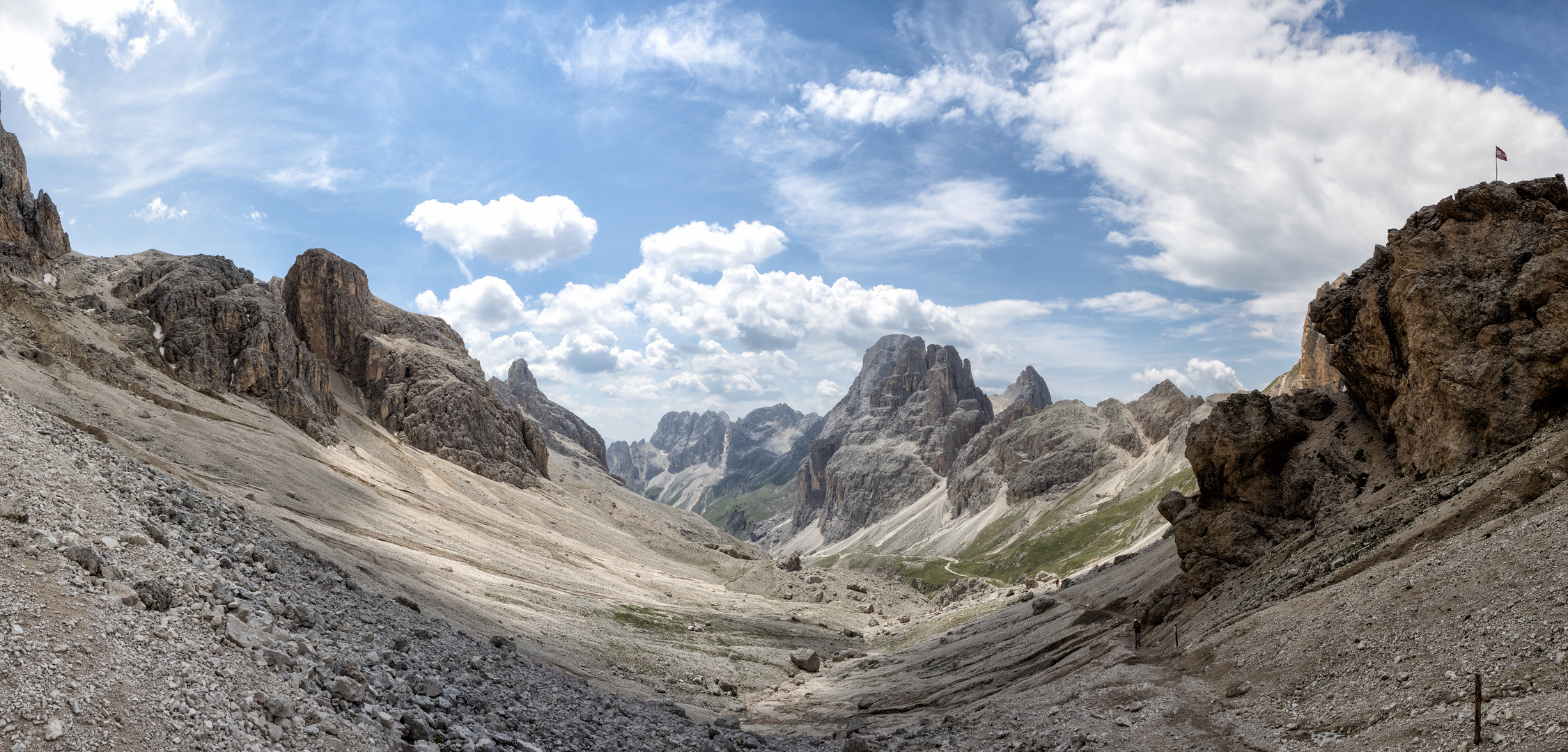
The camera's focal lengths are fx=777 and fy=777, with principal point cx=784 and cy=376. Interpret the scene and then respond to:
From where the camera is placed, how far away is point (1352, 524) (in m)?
34.8

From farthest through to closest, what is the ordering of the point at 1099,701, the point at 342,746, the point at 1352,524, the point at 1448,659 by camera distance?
the point at 1352,524 < the point at 1099,701 < the point at 1448,659 < the point at 342,746

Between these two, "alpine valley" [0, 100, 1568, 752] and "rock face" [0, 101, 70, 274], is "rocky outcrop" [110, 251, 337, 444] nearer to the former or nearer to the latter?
"rock face" [0, 101, 70, 274]

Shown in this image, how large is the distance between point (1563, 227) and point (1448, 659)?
77.7 ft

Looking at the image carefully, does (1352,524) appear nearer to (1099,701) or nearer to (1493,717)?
(1099,701)

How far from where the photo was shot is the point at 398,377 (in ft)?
565

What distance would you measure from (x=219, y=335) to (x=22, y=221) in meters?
27.8

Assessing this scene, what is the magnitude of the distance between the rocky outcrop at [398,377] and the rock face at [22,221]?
4745 centimetres

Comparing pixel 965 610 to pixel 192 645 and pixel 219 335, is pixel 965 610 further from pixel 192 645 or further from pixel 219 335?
pixel 219 335

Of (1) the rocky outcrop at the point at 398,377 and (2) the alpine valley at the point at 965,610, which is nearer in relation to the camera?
(2) the alpine valley at the point at 965,610

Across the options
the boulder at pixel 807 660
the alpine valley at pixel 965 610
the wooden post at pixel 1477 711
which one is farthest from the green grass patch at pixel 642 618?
the wooden post at pixel 1477 711

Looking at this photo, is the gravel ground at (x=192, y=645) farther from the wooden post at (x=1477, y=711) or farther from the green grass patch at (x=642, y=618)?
the green grass patch at (x=642, y=618)

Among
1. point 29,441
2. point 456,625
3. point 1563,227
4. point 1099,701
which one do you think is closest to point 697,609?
point 456,625

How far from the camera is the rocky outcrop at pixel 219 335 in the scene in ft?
388

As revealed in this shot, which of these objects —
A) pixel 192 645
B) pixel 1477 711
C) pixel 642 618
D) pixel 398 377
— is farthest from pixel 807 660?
pixel 398 377
